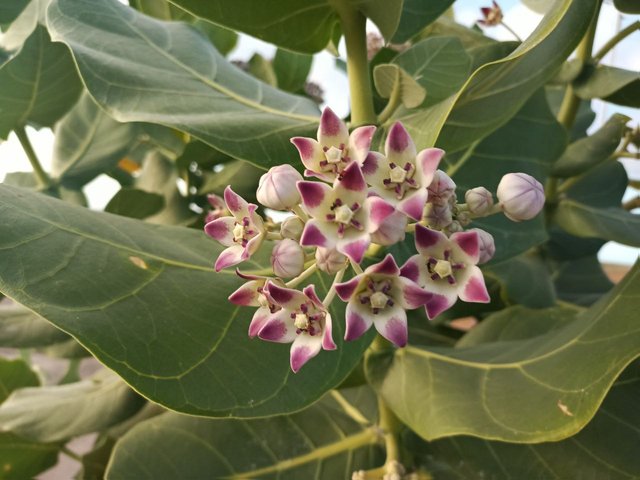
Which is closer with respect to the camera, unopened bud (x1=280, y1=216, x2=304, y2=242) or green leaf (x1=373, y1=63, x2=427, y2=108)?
unopened bud (x1=280, y1=216, x2=304, y2=242)

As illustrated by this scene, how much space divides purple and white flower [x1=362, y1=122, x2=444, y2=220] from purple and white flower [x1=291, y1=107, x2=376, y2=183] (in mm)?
14

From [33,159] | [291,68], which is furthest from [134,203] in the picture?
[291,68]

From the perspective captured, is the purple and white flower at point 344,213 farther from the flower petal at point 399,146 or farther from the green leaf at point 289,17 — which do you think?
the green leaf at point 289,17

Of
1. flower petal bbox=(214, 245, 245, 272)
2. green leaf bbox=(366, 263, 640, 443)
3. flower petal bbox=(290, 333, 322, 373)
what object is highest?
flower petal bbox=(214, 245, 245, 272)

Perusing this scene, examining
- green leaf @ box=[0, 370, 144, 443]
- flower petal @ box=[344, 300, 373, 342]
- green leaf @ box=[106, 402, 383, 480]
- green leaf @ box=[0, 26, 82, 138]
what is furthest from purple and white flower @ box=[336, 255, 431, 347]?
green leaf @ box=[0, 26, 82, 138]

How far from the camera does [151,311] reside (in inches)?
21.5

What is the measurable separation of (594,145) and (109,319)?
58 centimetres

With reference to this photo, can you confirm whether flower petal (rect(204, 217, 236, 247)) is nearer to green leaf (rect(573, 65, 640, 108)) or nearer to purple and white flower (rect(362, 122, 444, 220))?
purple and white flower (rect(362, 122, 444, 220))

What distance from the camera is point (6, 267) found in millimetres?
510

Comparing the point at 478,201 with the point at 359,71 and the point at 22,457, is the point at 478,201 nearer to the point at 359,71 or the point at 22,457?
the point at 359,71

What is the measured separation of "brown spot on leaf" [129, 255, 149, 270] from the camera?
56cm

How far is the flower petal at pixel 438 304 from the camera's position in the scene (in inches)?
17.1

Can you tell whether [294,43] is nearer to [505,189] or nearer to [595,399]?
[505,189]

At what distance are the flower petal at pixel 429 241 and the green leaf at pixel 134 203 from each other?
498 millimetres
